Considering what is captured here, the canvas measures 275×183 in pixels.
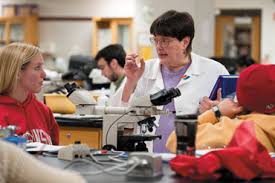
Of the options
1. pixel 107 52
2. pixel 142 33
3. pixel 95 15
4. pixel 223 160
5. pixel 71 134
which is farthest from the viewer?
pixel 95 15

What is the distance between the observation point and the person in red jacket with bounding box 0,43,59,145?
8.73 ft

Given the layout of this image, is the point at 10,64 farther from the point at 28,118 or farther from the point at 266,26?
the point at 266,26

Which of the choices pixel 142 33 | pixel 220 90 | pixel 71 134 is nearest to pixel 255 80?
pixel 220 90

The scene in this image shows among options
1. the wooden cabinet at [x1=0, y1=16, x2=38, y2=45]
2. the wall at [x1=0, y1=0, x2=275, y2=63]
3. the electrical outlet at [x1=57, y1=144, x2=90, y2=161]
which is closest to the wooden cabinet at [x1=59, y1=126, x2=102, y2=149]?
the electrical outlet at [x1=57, y1=144, x2=90, y2=161]

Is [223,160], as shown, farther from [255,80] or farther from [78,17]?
[78,17]

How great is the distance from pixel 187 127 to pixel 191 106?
3.98 feet

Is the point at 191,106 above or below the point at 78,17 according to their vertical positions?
below

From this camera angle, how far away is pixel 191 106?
10.1 feet

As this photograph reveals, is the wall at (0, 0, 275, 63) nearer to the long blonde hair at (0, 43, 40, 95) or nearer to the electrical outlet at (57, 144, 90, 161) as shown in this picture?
the long blonde hair at (0, 43, 40, 95)

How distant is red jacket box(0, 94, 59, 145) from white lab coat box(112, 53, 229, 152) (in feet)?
1.41

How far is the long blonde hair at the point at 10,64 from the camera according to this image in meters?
2.67

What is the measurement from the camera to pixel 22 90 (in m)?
2.74

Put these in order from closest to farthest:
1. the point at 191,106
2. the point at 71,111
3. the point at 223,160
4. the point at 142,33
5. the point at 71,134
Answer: the point at 223,160, the point at 191,106, the point at 71,134, the point at 71,111, the point at 142,33

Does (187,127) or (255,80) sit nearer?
(187,127)
